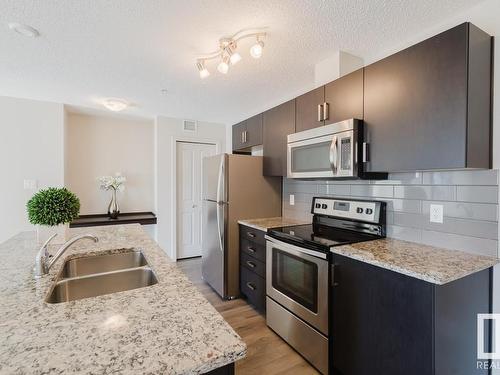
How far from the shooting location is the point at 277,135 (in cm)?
271

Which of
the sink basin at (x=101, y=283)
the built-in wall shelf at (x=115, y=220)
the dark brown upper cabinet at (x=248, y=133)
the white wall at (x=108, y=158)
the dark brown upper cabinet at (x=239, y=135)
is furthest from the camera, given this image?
the white wall at (x=108, y=158)

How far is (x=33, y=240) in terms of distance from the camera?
186 cm

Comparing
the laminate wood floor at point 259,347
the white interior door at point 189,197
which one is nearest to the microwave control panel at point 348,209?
the laminate wood floor at point 259,347

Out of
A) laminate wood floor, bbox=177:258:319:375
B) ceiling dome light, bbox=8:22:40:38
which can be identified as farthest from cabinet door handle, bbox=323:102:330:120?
ceiling dome light, bbox=8:22:40:38

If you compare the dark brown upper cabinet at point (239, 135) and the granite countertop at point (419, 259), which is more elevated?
the dark brown upper cabinet at point (239, 135)

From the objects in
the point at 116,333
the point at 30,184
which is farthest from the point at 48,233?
the point at 30,184

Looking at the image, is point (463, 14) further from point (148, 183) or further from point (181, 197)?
point (148, 183)

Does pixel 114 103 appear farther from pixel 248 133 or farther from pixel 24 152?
pixel 248 133

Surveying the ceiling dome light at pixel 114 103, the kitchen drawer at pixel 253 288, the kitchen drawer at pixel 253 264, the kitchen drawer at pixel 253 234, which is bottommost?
the kitchen drawer at pixel 253 288

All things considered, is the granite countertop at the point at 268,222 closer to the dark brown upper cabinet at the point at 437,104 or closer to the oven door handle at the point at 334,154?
the oven door handle at the point at 334,154

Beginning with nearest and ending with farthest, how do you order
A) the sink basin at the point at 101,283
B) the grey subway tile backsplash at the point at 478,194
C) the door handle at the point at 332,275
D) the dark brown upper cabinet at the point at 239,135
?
the sink basin at the point at 101,283 → the grey subway tile backsplash at the point at 478,194 → the door handle at the point at 332,275 → the dark brown upper cabinet at the point at 239,135

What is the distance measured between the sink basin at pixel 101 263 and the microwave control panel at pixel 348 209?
1637mm

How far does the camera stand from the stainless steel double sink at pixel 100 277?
4.08 ft

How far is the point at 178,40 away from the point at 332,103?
4.22 ft
